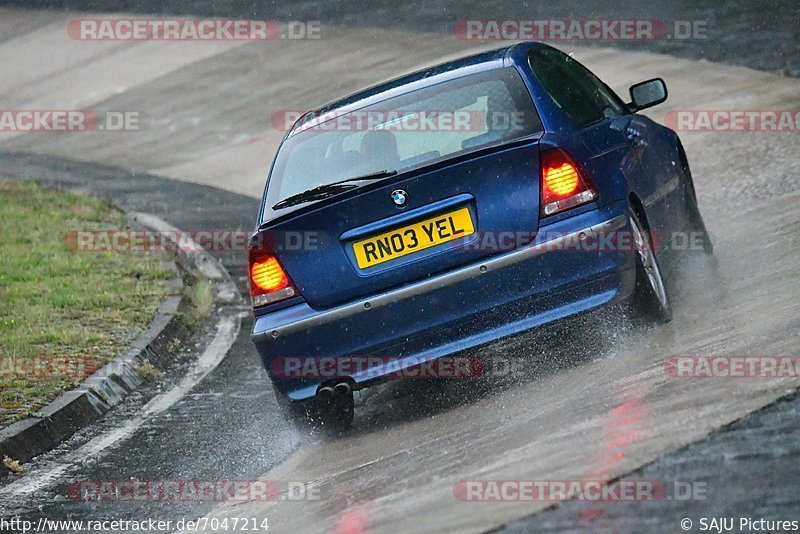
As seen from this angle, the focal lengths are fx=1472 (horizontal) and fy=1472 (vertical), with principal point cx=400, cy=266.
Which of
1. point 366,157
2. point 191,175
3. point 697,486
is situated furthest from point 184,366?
point 191,175

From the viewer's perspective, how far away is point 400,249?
266 inches

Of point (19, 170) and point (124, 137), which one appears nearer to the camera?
point (19, 170)

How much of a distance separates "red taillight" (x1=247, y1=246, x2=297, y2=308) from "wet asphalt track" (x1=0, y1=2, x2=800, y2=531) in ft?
2.51

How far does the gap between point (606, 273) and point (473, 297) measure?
629mm

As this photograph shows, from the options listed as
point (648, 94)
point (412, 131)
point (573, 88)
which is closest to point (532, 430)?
point (412, 131)

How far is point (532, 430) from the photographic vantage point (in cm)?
617

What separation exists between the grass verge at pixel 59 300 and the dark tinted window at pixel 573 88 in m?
3.28

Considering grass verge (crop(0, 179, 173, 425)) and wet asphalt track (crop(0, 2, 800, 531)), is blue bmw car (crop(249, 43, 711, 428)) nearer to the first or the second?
wet asphalt track (crop(0, 2, 800, 531))

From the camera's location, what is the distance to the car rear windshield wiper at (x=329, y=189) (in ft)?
22.5

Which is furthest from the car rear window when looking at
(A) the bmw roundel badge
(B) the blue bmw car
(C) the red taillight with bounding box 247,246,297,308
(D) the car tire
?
(D) the car tire

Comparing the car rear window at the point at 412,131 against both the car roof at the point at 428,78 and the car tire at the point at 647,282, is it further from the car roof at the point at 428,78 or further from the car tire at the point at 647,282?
the car tire at the point at 647,282

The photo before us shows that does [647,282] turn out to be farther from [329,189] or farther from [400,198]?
[329,189]

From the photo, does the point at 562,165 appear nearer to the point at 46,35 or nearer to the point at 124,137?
the point at 124,137

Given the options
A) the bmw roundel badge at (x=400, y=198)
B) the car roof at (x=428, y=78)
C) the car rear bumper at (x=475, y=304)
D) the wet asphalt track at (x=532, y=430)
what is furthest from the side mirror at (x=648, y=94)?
the bmw roundel badge at (x=400, y=198)
